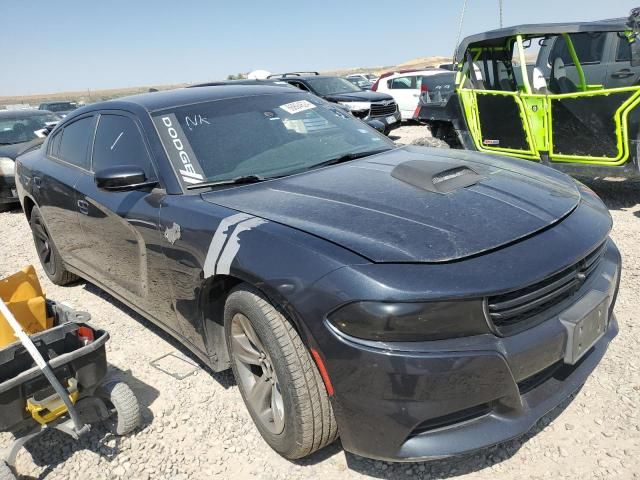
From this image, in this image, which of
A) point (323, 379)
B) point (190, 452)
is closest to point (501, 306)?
point (323, 379)

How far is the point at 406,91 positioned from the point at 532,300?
46.2 feet

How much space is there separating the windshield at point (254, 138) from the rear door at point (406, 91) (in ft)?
39.3

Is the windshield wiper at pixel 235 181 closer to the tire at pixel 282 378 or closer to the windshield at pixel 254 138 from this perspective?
the windshield at pixel 254 138

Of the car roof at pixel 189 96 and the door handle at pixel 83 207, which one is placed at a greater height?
the car roof at pixel 189 96

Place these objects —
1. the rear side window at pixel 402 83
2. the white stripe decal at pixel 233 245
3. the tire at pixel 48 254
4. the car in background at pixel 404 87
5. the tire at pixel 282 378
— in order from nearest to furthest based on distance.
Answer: the tire at pixel 282 378 → the white stripe decal at pixel 233 245 → the tire at pixel 48 254 → the car in background at pixel 404 87 → the rear side window at pixel 402 83

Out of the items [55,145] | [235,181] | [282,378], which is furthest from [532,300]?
[55,145]

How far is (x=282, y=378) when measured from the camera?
6.81 feet

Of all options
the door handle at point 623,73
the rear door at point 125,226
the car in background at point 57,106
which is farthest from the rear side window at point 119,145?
the car in background at point 57,106

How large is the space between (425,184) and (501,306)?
2.64ft

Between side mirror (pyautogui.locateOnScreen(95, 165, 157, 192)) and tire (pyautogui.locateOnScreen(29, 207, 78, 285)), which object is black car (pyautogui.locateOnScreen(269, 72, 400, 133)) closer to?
tire (pyautogui.locateOnScreen(29, 207, 78, 285))

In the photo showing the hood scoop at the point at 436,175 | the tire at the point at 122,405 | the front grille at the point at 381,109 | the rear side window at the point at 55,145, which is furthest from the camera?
the front grille at the point at 381,109

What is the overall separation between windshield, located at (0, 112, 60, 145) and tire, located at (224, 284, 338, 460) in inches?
333

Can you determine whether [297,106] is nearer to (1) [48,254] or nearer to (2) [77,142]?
(2) [77,142]

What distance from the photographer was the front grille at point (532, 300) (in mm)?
1834
